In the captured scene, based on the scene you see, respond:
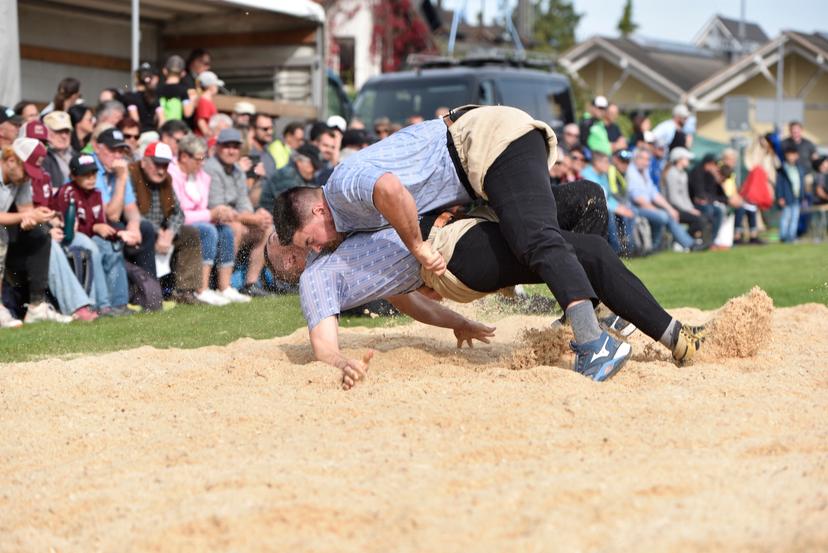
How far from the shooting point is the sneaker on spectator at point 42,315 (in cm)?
884

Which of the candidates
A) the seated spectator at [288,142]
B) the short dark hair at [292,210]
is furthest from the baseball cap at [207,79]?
the short dark hair at [292,210]

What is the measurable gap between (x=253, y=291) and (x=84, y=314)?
1.54 metres

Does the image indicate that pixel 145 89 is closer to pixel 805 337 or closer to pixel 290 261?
pixel 290 261

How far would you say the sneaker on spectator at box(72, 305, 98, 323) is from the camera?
8930 mm

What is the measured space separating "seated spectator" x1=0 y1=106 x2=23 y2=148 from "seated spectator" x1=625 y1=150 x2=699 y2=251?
9517 mm

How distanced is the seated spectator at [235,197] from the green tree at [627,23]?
2019 inches

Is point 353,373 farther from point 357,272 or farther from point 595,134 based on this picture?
point 595,134

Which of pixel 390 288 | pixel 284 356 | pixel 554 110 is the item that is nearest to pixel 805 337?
pixel 390 288

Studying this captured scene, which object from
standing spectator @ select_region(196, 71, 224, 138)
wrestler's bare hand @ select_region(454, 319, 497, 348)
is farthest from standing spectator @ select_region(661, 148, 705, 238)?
wrestler's bare hand @ select_region(454, 319, 497, 348)

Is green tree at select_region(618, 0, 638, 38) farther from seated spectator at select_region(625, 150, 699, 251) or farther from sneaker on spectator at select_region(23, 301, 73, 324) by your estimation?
sneaker on spectator at select_region(23, 301, 73, 324)

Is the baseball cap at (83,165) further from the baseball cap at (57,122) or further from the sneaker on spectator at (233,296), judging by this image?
the sneaker on spectator at (233,296)

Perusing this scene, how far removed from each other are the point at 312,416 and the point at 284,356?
1.72 meters

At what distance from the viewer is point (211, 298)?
9.60 m

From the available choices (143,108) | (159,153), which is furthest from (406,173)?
(143,108)
